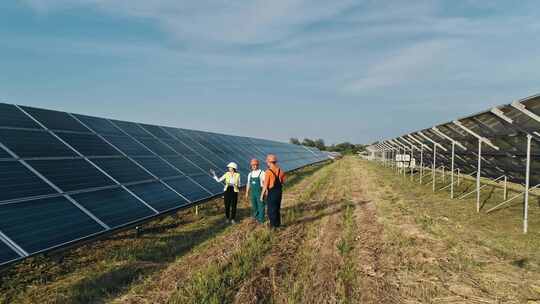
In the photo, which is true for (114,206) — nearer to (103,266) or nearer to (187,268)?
(103,266)

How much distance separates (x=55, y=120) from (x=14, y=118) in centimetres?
172

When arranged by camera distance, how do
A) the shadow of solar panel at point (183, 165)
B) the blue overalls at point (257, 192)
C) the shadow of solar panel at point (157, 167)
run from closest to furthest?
the blue overalls at point (257, 192)
the shadow of solar panel at point (157, 167)
the shadow of solar panel at point (183, 165)

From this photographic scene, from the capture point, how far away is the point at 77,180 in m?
8.44

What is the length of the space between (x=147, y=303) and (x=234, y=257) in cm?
222

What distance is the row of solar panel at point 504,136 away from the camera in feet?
34.8

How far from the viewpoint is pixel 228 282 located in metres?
6.08

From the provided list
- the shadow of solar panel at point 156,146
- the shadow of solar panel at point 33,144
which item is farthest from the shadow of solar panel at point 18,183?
the shadow of solar panel at point 156,146

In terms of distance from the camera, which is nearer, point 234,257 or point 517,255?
point 234,257

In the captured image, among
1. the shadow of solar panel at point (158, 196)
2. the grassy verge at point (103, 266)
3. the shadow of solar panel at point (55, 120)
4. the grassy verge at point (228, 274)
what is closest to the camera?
the grassy verge at point (228, 274)

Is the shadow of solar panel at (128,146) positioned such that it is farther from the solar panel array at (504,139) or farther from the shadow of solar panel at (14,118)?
the solar panel array at (504,139)

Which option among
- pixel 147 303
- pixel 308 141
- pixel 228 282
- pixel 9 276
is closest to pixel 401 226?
pixel 228 282

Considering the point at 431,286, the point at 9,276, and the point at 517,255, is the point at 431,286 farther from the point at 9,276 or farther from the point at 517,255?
the point at 9,276

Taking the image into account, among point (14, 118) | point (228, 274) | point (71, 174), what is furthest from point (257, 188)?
point (14, 118)

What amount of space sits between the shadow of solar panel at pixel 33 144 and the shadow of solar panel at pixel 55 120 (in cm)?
86
